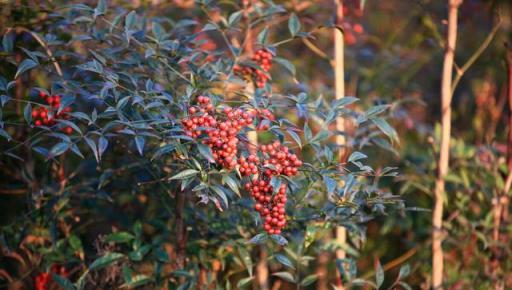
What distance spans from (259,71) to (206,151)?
0.67 metres

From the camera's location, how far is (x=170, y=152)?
188 cm

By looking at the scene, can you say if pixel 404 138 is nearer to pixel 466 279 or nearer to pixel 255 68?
pixel 466 279

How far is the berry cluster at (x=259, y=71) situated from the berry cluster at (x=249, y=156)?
47cm

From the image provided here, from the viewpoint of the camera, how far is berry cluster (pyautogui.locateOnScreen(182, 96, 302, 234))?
4.94 feet

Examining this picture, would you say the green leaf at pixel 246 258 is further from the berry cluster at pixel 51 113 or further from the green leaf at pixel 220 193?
the berry cluster at pixel 51 113

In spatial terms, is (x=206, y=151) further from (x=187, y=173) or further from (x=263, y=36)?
(x=263, y=36)

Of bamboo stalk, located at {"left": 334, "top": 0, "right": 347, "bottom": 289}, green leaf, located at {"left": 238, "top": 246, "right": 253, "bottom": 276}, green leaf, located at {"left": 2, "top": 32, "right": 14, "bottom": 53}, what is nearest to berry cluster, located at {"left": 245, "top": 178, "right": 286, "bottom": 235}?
green leaf, located at {"left": 238, "top": 246, "right": 253, "bottom": 276}

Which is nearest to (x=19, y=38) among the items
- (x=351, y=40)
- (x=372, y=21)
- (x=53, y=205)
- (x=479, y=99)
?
(x=53, y=205)

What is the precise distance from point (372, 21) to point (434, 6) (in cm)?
51

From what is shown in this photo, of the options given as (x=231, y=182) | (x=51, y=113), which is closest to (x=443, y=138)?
(x=231, y=182)

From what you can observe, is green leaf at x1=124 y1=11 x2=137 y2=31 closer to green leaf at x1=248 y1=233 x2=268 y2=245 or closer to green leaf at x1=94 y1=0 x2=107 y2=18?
green leaf at x1=94 y1=0 x2=107 y2=18

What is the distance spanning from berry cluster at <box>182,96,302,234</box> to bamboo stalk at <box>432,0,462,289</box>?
0.99m

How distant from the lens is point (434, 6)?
15.8ft

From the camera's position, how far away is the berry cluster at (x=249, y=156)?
1.51m
